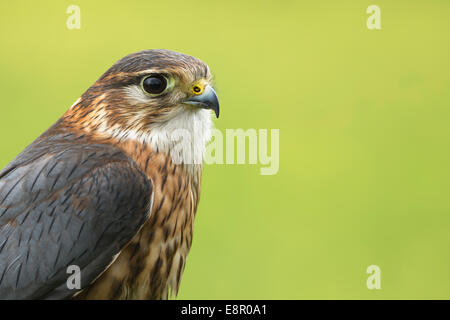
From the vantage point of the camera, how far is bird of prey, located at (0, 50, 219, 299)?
4.11 metres

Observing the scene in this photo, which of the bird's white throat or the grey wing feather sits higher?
the bird's white throat

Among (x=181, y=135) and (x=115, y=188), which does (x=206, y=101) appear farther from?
(x=115, y=188)

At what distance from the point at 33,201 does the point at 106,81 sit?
2.91ft

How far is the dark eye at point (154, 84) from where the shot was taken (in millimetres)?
4449

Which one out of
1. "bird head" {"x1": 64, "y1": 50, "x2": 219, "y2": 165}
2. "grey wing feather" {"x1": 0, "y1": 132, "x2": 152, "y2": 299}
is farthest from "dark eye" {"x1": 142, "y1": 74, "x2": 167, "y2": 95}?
"grey wing feather" {"x1": 0, "y1": 132, "x2": 152, "y2": 299}

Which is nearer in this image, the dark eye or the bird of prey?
the bird of prey

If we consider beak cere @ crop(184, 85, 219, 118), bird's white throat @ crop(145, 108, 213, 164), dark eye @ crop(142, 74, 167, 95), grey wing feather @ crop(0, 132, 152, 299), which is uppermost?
dark eye @ crop(142, 74, 167, 95)

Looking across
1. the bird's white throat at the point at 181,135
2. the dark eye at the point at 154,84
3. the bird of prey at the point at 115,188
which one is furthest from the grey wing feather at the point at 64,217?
the dark eye at the point at 154,84

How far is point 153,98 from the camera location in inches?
176

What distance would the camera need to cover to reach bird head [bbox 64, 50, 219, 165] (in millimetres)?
4449

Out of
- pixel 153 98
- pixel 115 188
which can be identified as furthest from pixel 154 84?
pixel 115 188

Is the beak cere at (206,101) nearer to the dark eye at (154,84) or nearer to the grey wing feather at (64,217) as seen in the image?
the dark eye at (154,84)

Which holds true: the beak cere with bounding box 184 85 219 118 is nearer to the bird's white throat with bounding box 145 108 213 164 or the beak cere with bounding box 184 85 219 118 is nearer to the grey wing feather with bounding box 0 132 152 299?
the bird's white throat with bounding box 145 108 213 164

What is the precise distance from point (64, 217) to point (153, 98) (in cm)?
89
